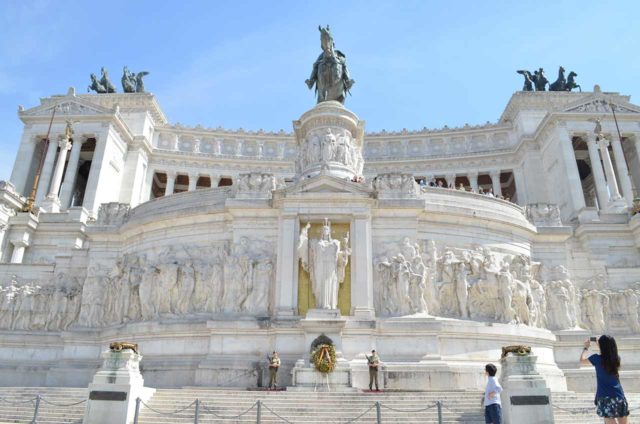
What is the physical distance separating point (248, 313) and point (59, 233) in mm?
29075

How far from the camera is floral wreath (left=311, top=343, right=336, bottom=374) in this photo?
17.7 m

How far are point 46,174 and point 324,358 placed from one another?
2153 inches

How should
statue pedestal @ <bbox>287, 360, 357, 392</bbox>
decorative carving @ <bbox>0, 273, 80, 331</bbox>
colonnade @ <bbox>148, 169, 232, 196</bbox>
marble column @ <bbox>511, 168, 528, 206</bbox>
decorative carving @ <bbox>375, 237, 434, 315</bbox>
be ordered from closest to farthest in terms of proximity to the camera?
statue pedestal @ <bbox>287, 360, 357, 392</bbox> → decorative carving @ <bbox>375, 237, 434, 315</bbox> → decorative carving @ <bbox>0, 273, 80, 331</bbox> → marble column @ <bbox>511, 168, 528, 206</bbox> → colonnade @ <bbox>148, 169, 232, 196</bbox>

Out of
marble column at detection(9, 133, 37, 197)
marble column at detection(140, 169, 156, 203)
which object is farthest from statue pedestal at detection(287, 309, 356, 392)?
marble column at detection(9, 133, 37, 197)

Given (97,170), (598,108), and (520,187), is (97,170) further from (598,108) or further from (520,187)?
(598,108)

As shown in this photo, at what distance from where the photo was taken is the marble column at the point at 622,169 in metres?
57.8

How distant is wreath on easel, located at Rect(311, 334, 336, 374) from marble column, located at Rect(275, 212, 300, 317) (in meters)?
1.94

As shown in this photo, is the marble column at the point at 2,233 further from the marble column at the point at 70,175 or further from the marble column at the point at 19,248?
the marble column at the point at 70,175

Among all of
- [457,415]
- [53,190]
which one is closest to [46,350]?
[457,415]

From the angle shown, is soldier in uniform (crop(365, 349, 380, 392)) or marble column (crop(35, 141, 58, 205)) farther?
marble column (crop(35, 141, 58, 205))

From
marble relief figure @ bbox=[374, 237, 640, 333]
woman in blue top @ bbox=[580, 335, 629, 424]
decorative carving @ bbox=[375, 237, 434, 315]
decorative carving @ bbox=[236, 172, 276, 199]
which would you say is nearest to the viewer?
woman in blue top @ bbox=[580, 335, 629, 424]

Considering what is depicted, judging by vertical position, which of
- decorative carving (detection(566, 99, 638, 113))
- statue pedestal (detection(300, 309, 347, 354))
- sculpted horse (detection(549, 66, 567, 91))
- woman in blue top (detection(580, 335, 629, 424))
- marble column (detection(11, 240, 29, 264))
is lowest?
woman in blue top (detection(580, 335, 629, 424))

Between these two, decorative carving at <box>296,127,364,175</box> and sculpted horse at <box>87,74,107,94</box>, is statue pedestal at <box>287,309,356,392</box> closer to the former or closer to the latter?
decorative carving at <box>296,127,364,175</box>

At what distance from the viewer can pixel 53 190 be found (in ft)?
191
